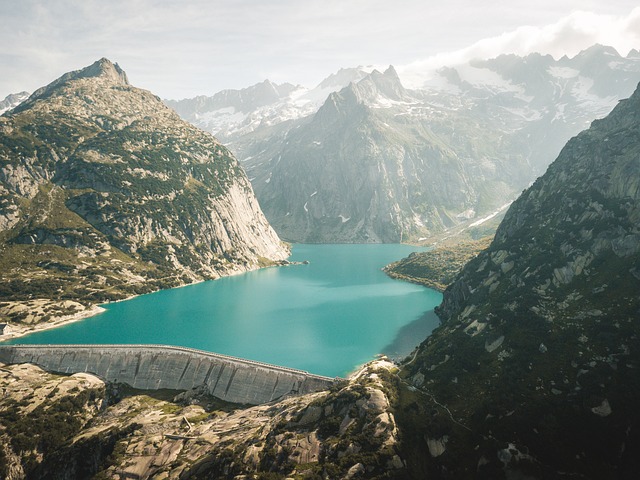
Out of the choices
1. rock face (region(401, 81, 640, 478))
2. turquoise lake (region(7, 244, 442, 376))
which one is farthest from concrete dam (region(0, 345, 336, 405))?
rock face (region(401, 81, 640, 478))

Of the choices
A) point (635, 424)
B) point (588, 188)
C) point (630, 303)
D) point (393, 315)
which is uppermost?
point (588, 188)

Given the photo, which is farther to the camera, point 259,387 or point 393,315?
point 393,315

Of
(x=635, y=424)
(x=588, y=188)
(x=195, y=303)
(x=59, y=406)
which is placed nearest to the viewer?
(x=635, y=424)

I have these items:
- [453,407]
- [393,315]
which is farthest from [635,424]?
[393,315]

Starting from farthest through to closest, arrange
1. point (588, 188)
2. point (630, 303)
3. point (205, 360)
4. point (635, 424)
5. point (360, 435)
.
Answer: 1. point (588, 188)
2. point (205, 360)
3. point (630, 303)
4. point (360, 435)
5. point (635, 424)

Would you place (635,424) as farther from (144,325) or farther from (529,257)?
(144,325)

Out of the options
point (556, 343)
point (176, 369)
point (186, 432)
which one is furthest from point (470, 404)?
point (176, 369)

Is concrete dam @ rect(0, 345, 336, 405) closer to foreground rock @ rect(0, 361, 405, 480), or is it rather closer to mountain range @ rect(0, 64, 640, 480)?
foreground rock @ rect(0, 361, 405, 480)

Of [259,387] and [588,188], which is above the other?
[588,188]
